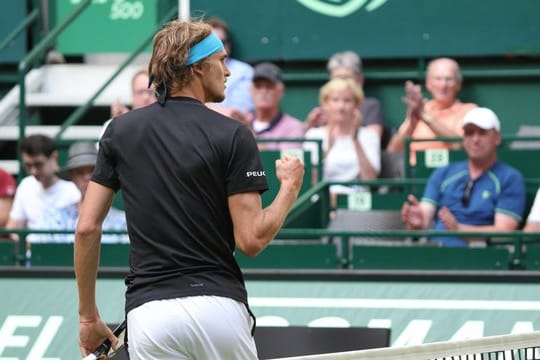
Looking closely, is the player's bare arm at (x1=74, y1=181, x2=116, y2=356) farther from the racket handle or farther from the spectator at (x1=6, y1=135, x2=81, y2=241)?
the spectator at (x1=6, y1=135, x2=81, y2=241)

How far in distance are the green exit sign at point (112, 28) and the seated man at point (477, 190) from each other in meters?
3.83

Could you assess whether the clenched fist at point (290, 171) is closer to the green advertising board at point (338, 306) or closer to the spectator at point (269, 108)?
the green advertising board at point (338, 306)

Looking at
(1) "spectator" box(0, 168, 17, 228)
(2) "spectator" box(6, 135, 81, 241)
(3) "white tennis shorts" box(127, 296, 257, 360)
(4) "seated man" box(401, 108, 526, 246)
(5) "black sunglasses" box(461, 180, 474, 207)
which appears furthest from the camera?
(1) "spectator" box(0, 168, 17, 228)

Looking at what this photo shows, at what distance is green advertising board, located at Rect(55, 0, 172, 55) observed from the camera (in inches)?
446

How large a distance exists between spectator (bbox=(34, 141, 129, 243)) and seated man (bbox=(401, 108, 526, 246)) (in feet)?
5.65

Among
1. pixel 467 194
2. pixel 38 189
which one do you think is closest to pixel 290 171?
pixel 467 194

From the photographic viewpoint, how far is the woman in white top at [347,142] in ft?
28.8

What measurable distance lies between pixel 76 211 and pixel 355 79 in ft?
7.25

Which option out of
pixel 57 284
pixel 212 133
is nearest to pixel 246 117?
pixel 57 284

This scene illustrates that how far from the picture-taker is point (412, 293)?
7.11 meters

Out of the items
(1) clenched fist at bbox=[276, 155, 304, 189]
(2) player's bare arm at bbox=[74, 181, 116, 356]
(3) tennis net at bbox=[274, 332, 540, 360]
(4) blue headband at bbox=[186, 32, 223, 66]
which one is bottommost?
(3) tennis net at bbox=[274, 332, 540, 360]

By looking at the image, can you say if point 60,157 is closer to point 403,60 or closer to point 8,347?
point 8,347

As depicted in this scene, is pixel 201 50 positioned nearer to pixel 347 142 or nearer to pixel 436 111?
pixel 347 142

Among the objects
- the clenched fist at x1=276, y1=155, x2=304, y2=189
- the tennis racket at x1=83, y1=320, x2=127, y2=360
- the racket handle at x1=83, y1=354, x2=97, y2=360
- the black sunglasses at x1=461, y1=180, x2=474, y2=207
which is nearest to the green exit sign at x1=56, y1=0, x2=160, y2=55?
the black sunglasses at x1=461, y1=180, x2=474, y2=207
